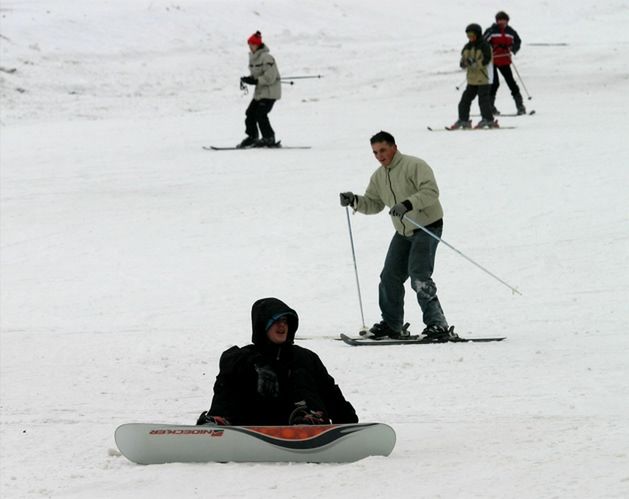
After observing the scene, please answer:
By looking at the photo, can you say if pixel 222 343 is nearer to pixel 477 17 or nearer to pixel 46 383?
pixel 46 383

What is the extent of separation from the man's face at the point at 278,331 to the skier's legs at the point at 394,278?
11.7 ft

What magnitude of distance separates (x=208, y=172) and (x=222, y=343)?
23.5 ft

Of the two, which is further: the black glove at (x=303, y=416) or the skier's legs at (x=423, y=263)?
the skier's legs at (x=423, y=263)

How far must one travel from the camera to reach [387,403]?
24.7 ft

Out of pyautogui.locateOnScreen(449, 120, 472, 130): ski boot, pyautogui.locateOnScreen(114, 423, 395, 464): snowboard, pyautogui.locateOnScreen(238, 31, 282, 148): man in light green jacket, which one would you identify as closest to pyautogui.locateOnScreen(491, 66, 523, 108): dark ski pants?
pyautogui.locateOnScreen(449, 120, 472, 130): ski boot

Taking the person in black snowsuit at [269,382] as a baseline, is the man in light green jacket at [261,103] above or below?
above

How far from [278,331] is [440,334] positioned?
143 inches

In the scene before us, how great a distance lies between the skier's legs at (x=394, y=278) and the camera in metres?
9.36

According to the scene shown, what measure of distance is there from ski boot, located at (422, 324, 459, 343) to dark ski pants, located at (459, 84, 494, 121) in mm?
10085

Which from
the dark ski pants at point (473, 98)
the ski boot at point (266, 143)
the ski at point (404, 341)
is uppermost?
the dark ski pants at point (473, 98)

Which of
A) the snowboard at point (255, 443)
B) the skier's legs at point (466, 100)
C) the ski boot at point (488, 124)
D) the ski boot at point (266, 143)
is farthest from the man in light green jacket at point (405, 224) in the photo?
Result: the ski boot at point (488, 124)

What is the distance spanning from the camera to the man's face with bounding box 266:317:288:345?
5.82 meters

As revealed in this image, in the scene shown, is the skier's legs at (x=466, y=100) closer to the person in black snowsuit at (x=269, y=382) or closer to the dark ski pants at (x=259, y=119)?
the dark ski pants at (x=259, y=119)

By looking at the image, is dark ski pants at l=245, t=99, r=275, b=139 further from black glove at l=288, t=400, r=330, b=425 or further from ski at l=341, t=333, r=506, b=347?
black glove at l=288, t=400, r=330, b=425
